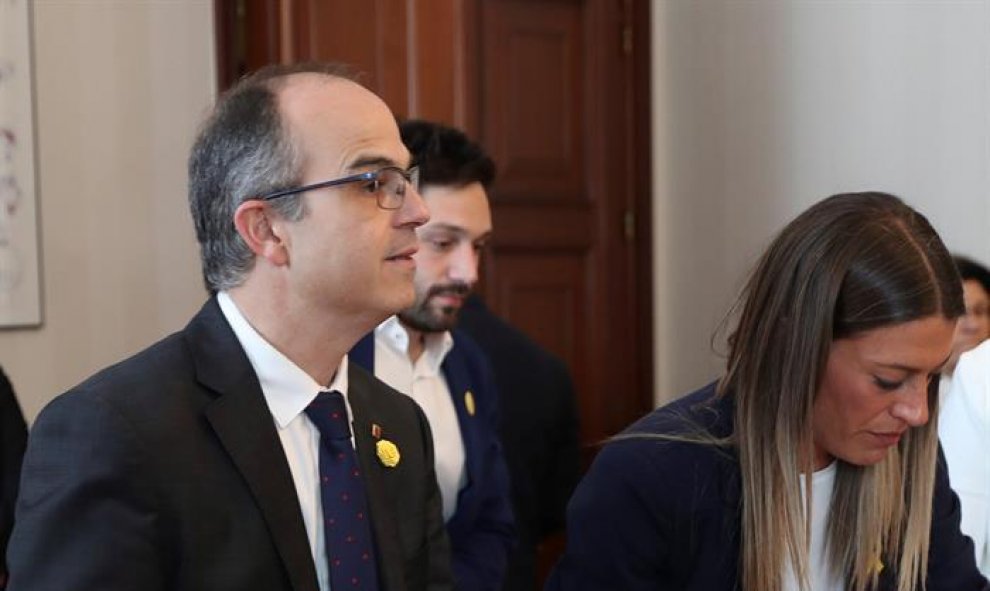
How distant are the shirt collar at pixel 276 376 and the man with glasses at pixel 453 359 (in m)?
0.81

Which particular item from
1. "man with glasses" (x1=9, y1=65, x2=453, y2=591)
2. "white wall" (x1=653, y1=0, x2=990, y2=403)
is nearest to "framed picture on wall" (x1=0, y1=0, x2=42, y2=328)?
"man with glasses" (x1=9, y1=65, x2=453, y2=591)

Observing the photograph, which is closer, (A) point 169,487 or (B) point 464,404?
(A) point 169,487

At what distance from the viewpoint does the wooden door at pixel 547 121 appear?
3557 millimetres

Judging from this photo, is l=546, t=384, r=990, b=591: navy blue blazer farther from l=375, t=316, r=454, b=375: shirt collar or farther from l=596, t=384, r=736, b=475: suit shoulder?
l=375, t=316, r=454, b=375: shirt collar

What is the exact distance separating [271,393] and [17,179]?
205cm

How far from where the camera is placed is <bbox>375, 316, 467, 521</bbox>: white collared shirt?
8.20ft

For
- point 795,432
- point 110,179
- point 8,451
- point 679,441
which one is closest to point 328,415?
point 679,441

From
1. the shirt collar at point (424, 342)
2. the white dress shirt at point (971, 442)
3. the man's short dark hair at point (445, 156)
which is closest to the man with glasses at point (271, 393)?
the shirt collar at point (424, 342)

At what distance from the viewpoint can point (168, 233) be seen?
369 cm

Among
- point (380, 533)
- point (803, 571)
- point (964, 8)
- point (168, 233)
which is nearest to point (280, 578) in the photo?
point (380, 533)

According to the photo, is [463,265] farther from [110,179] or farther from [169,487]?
[110,179]

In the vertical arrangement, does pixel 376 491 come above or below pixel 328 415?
below

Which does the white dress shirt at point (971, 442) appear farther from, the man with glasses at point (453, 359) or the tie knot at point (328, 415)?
the tie knot at point (328, 415)

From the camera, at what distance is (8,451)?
288 centimetres
